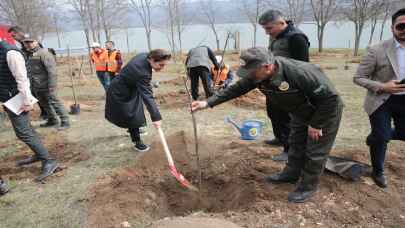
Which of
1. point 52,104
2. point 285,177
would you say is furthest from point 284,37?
point 52,104

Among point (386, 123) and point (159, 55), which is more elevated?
point (159, 55)

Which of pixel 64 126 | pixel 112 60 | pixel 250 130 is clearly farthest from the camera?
pixel 112 60

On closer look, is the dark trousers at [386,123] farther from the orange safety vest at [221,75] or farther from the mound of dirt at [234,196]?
the orange safety vest at [221,75]

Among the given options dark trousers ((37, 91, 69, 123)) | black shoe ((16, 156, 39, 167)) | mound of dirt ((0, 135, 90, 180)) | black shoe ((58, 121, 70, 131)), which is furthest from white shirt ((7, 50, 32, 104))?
black shoe ((58, 121, 70, 131))

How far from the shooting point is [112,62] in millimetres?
8242

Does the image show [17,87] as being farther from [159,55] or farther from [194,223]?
[194,223]

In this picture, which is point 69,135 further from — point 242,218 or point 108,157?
point 242,218

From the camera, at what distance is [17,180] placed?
4.02 m

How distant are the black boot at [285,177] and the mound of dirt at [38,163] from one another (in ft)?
8.44

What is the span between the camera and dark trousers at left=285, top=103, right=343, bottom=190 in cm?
280

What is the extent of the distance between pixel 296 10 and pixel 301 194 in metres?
23.0

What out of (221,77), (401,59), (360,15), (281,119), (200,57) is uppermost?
(360,15)

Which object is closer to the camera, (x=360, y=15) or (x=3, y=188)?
(x=3, y=188)

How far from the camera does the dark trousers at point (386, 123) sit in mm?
2996
